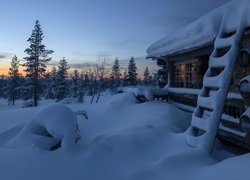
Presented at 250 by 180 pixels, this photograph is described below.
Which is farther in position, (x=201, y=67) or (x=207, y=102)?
(x=201, y=67)

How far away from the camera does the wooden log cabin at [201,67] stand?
7134mm

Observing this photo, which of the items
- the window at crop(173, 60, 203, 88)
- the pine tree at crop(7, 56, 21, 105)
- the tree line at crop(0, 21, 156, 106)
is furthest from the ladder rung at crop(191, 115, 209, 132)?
the pine tree at crop(7, 56, 21, 105)

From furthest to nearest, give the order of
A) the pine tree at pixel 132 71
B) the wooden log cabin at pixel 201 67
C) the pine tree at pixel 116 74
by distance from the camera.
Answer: the pine tree at pixel 116 74 < the pine tree at pixel 132 71 < the wooden log cabin at pixel 201 67

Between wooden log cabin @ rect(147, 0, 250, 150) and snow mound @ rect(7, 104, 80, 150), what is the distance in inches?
149

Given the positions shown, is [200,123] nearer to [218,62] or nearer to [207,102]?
[207,102]

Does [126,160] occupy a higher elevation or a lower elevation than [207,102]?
lower

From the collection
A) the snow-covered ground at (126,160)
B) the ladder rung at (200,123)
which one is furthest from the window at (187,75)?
the ladder rung at (200,123)

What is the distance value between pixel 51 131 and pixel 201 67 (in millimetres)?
6598

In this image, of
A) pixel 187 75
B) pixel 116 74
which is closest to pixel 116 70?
pixel 116 74

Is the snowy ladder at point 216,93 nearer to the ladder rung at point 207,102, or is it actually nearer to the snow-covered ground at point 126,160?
the ladder rung at point 207,102

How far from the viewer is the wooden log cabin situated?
23.4ft

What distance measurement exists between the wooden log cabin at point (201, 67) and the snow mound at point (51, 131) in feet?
12.5

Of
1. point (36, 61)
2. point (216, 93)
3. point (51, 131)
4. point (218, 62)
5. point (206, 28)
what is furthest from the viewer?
point (36, 61)

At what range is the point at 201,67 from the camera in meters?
11.6
